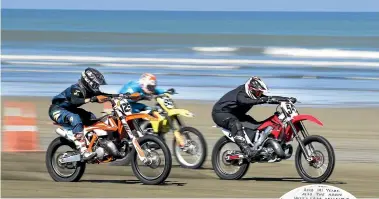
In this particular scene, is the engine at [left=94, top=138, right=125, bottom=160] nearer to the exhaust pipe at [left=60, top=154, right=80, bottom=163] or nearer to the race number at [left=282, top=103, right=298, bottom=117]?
the exhaust pipe at [left=60, top=154, right=80, bottom=163]

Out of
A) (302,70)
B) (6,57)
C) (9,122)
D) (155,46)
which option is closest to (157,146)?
(9,122)

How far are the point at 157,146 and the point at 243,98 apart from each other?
185cm

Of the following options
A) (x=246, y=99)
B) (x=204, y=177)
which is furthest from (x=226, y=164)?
(x=246, y=99)

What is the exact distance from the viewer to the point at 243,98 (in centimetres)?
1664

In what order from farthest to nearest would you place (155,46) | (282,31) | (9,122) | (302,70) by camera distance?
(282,31)
(155,46)
(302,70)
(9,122)

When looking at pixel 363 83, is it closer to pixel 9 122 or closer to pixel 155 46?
pixel 9 122

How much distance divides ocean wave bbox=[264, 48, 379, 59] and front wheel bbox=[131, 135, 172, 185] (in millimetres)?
37459

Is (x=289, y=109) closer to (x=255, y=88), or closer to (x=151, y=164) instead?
(x=255, y=88)

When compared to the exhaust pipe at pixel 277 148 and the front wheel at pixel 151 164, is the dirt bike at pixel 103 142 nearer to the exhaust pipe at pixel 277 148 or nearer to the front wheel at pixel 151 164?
the front wheel at pixel 151 164

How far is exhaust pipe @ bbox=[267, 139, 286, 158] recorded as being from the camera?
16172 millimetres

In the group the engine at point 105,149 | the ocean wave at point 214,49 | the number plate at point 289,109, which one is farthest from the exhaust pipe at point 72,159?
the ocean wave at point 214,49

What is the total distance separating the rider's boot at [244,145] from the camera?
16.4m

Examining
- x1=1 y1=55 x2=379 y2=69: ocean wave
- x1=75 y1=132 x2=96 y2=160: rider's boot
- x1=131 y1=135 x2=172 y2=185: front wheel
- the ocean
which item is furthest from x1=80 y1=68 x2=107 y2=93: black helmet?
x1=1 y1=55 x2=379 y2=69: ocean wave

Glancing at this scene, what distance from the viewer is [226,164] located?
1661cm
